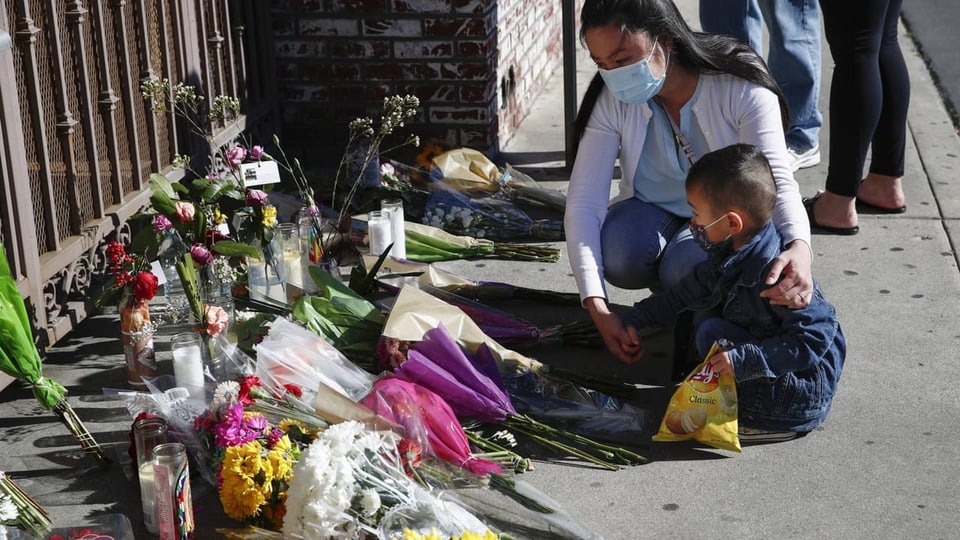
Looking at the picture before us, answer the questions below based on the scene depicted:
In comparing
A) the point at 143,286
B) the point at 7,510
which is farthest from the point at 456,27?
the point at 7,510

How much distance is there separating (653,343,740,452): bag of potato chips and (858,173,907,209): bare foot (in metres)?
2.17

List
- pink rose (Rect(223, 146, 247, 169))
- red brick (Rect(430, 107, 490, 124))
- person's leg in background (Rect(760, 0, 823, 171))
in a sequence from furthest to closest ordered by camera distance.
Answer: red brick (Rect(430, 107, 490, 124))
person's leg in background (Rect(760, 0, 823, 171))
pink rose (Rect(223, 146, 247, 169))

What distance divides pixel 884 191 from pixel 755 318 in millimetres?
2018

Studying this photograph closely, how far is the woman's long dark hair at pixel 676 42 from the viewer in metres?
3.29

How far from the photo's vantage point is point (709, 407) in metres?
3.09

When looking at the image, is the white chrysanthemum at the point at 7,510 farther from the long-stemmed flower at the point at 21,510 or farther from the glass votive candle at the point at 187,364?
the glass votive candle at the point at 187,364

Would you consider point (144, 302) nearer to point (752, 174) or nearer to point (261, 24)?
point (752, 174)

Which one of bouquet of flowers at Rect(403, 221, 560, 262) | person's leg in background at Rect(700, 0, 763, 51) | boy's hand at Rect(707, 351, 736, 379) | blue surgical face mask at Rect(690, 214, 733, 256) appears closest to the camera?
boy's hand at Rect(707, 351, 736, 379)

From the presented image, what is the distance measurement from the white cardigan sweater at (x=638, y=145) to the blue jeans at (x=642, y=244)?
0.15m

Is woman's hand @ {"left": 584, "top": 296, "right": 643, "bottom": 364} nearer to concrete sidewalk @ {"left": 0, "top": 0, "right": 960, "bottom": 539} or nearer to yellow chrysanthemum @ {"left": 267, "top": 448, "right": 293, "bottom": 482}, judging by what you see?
concrete sidewalk @ {"left": 0, "top": 0, "right": 960, "bottom": 539}

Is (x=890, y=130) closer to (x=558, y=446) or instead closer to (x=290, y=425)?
(x=558, y=446)

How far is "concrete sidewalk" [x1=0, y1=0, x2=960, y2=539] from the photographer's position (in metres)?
2.86

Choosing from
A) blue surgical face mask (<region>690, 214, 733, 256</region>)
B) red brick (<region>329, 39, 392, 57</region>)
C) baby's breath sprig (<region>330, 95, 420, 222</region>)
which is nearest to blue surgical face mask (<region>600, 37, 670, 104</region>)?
blue surgical face mask (<region>690, 214, 733, 256</region>)

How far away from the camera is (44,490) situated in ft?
9.96
